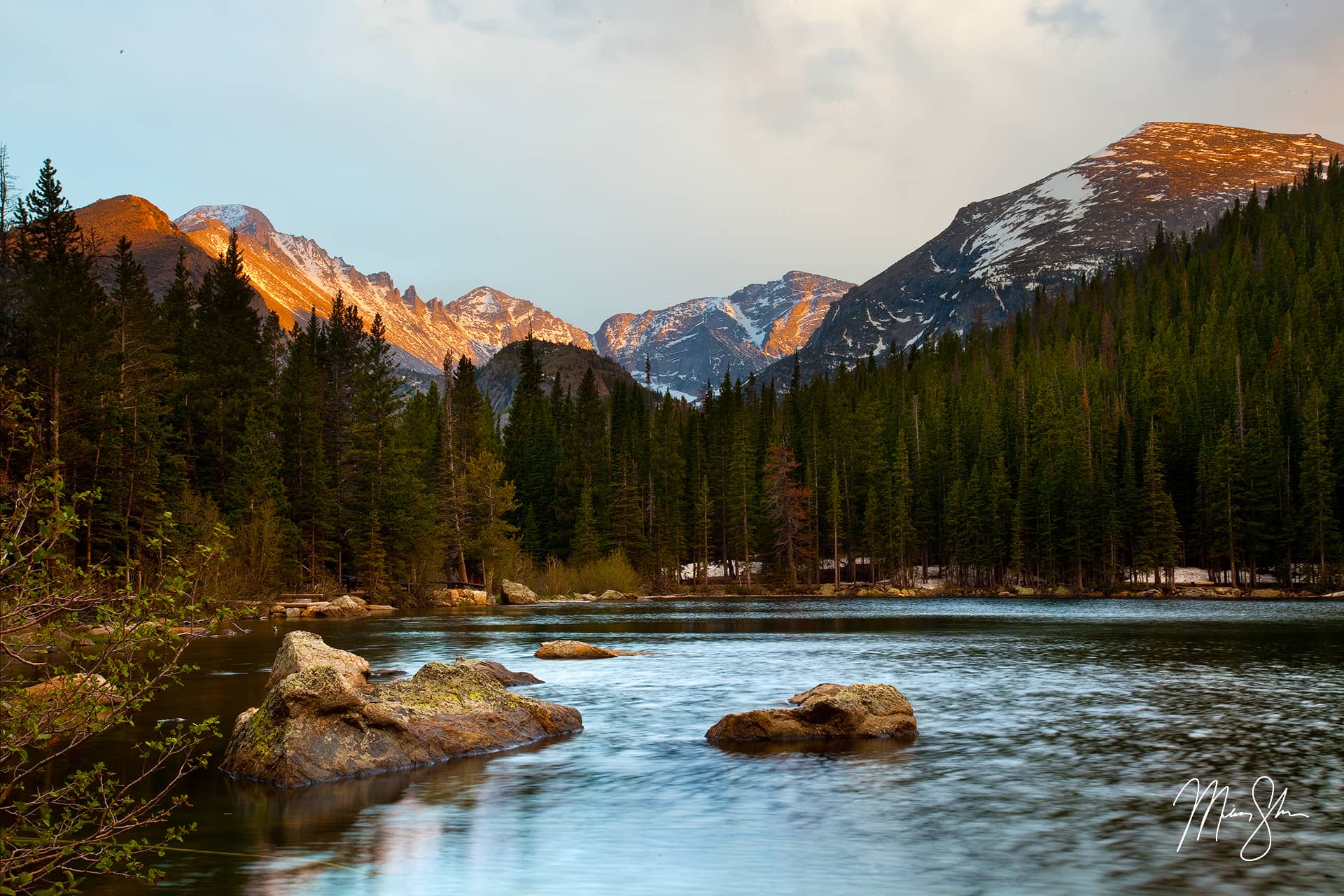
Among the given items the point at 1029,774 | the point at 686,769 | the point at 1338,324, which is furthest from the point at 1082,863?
the point at 1338,324

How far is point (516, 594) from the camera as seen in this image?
7319 centimetres

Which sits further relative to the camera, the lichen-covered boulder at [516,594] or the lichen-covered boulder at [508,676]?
the lichen-covered boulder at [516,594]

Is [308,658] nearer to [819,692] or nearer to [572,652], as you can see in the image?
[819,692]

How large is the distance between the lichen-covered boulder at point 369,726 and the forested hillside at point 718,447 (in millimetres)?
26605

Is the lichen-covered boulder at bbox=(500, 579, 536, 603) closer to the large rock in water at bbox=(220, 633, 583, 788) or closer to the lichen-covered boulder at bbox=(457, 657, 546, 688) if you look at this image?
the lichen-covered boulder at bbox=(457, 657, 546, 688)

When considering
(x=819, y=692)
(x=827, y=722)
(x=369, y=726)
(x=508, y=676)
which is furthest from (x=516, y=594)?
(x=369, y=726)

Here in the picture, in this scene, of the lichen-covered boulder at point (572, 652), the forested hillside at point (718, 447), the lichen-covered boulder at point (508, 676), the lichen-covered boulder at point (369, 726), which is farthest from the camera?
the forested hillside at point (718, 447)

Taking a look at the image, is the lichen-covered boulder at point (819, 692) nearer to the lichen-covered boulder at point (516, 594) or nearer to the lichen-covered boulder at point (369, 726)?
the lichen-covered boulder at point (369, 726)

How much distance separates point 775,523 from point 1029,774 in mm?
89913

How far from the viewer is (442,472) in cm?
8325

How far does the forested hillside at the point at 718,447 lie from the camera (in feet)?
172

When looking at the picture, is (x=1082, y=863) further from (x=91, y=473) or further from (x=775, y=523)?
(x=775, y=523)

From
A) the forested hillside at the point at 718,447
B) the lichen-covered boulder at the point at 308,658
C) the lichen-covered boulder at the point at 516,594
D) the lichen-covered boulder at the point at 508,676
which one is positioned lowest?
the lichen-covered boulder at the point at 516,594

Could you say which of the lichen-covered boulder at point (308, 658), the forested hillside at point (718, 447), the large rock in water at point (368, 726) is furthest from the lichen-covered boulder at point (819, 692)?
the forested hillside at point (718, 447)
